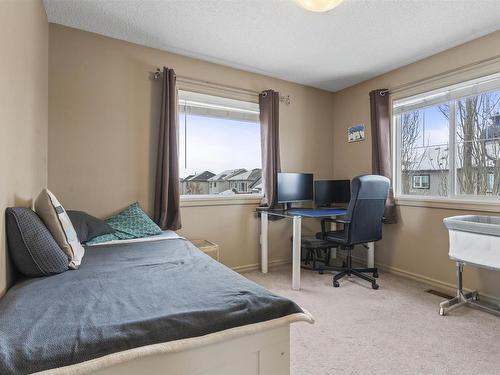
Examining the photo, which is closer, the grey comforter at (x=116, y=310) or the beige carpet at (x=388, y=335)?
the grey comforter at (x=116, y=310)

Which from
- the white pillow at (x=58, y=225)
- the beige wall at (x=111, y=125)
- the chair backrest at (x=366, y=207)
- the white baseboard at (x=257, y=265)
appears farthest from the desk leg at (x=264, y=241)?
the white pillow at (x=58, y=225)

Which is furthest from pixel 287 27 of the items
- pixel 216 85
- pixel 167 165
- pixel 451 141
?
pixel 451 141

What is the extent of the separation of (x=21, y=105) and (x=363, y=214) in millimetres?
2925

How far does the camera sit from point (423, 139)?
10.5 feet

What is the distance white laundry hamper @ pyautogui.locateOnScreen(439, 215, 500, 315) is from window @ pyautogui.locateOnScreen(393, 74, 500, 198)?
505mm

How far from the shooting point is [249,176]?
3641 millimetres

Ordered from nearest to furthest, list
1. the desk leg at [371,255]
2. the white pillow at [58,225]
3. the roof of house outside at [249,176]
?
the white pillow at [58,225] < the desk leg at [371,255] < the roof of house outside at [249,176]

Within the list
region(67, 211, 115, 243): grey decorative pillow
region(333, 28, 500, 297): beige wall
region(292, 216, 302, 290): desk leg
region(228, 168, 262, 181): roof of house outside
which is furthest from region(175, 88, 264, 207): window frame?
region(333, 28, 500, 297): beige wall

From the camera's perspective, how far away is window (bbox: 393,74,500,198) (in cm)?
264

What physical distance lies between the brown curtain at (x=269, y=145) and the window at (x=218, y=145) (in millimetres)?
191

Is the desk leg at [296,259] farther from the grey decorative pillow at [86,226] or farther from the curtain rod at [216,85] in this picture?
the grey decorative pillow at [86,226]

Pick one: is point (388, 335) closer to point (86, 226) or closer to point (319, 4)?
point (319, 4)

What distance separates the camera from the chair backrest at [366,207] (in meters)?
2.81

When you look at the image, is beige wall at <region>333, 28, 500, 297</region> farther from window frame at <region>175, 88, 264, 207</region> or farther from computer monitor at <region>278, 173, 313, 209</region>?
window frame at <region>175, 88, 264, 207</region>
